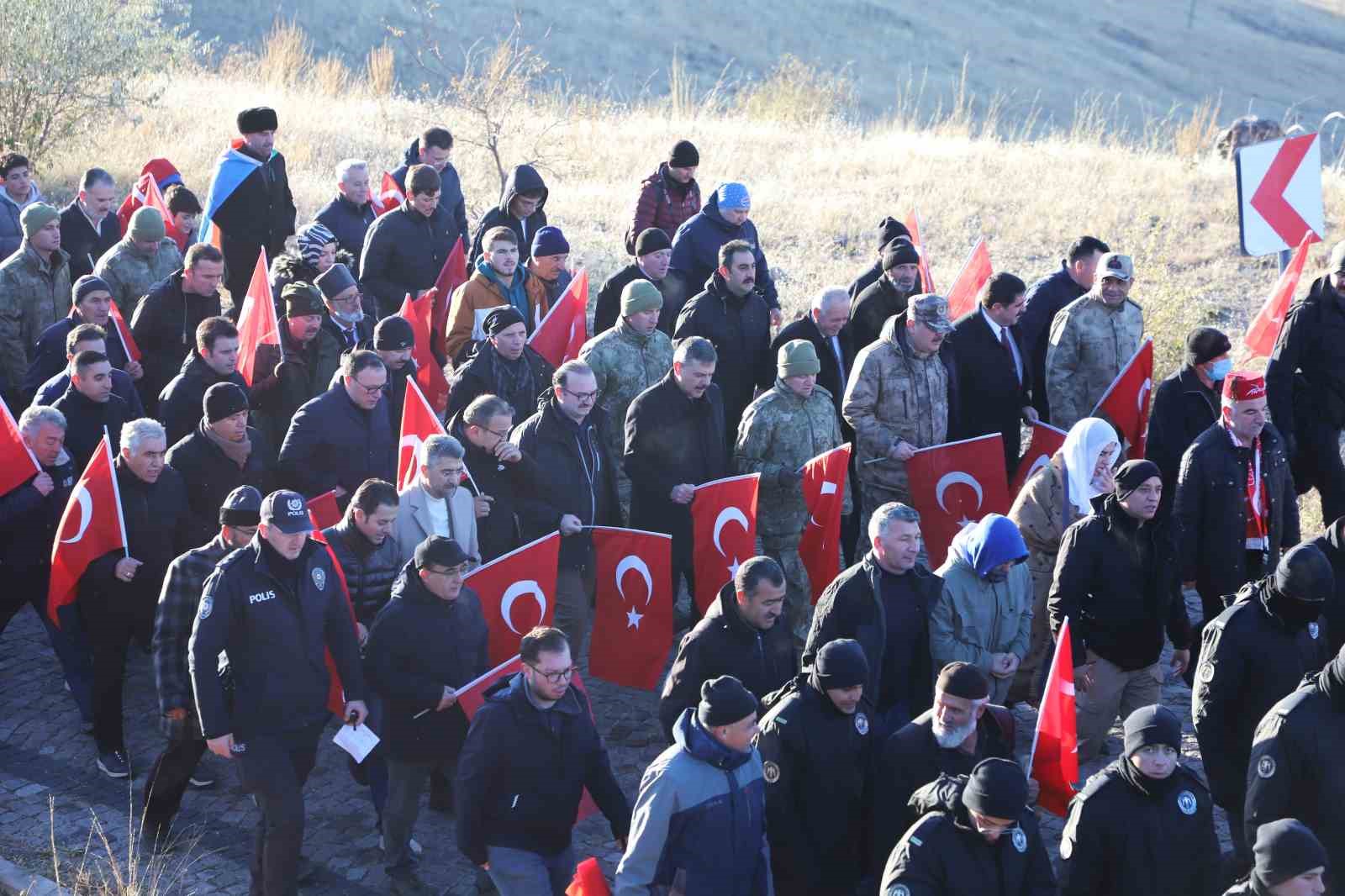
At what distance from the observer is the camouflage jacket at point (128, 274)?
489 inches

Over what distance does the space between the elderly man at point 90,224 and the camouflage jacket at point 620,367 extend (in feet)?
17.7

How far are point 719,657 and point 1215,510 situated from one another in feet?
10.3

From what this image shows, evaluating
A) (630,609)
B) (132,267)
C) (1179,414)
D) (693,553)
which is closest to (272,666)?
(630,609)

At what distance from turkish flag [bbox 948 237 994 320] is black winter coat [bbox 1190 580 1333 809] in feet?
18.7

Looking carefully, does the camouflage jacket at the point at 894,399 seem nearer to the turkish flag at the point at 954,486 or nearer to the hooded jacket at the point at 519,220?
the turkish flag at the point at 954,486

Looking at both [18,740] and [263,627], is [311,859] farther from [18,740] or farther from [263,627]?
[18,740]

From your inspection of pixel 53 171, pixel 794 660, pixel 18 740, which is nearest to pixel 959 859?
pixel 794 660

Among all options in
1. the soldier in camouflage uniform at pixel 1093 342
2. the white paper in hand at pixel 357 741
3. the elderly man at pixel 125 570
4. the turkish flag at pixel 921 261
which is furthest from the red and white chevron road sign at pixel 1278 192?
the elderly man at pixel 125 570

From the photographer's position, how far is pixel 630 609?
30.5 ft

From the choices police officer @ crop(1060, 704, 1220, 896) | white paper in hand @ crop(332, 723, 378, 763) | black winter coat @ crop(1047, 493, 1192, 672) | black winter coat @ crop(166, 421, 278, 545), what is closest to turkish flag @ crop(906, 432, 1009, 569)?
black winter coat @ crop(1047, 493, 1192, 672)

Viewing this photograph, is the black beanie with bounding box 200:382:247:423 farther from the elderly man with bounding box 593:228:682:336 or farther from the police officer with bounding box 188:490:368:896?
the elderly man with bounding box 593:228:682:336

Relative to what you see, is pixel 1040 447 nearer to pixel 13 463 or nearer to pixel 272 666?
pixel 272 666

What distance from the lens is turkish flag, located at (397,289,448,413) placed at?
11.8 m

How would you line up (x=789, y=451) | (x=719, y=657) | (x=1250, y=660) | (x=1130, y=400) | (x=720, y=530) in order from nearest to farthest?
(x=1250, y=660)
(x=719, y=657)
(x=720, y=530)
(x=789, y=451)
(x=1130, y=400)
